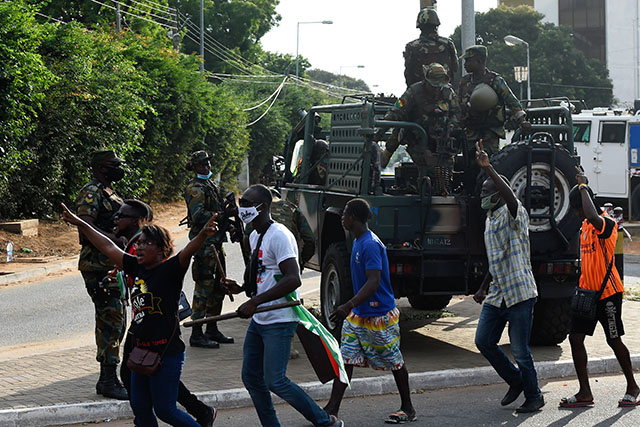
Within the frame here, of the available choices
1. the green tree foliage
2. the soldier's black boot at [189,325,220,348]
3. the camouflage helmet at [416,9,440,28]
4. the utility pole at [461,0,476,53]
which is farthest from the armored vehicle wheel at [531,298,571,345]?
the green tree foliage

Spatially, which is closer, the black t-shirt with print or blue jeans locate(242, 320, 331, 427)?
the black t-shirt with print

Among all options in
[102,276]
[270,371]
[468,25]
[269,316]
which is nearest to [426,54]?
[468,25]

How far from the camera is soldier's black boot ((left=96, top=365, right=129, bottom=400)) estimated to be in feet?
22.1

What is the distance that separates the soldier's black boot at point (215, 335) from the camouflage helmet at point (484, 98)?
136 inches

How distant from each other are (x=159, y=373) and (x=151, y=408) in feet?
0.88

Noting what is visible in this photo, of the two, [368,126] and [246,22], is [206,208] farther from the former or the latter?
[246,22]

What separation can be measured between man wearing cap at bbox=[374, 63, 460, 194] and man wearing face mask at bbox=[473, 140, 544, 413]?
223 cm

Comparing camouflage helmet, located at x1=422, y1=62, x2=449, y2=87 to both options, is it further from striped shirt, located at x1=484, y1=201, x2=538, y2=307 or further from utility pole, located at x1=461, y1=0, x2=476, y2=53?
utility pole, located at x1=461, y1=0, x2=476, y2=53

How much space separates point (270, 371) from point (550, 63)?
56.8 metres

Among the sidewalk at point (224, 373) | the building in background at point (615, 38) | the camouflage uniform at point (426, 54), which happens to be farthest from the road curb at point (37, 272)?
the building in background at point (615, 38)

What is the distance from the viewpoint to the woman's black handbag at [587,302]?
6738 mm

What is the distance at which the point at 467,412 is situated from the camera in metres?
6.75

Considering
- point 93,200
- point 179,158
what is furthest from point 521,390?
point 179,158

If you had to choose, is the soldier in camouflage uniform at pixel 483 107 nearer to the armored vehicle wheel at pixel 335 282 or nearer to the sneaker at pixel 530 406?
the armored vehicle wheel at pixel 335 282
